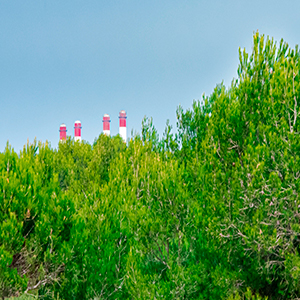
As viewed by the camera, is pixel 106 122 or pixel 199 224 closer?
pixel 199 224

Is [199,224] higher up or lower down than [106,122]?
lower down

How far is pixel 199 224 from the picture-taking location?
14.5 metres

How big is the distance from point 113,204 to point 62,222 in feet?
10.1

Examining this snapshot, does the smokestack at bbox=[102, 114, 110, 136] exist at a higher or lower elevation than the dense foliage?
higher

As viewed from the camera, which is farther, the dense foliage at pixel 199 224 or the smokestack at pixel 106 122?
the smokestack at pixel 106 122

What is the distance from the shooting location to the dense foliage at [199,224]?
12875mm

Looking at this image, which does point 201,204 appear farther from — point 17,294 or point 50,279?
point 17,294

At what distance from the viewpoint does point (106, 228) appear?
1602 cm

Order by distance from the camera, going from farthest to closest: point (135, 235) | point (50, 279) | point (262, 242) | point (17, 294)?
1. point (135, 235)
2. point (50, 279)
3. point (17, 294)
4. point (262, 242)

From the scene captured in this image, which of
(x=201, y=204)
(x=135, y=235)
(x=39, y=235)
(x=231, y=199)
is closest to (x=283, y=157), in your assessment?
(x=231, y=199)

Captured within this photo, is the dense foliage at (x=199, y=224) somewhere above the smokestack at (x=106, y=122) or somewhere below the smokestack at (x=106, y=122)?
below

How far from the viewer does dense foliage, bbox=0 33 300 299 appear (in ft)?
42.2

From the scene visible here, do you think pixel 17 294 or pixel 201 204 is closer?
pixel 17 294

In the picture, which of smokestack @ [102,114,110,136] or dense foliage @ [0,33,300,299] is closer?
dense foliage @ [0,33,300,299]
